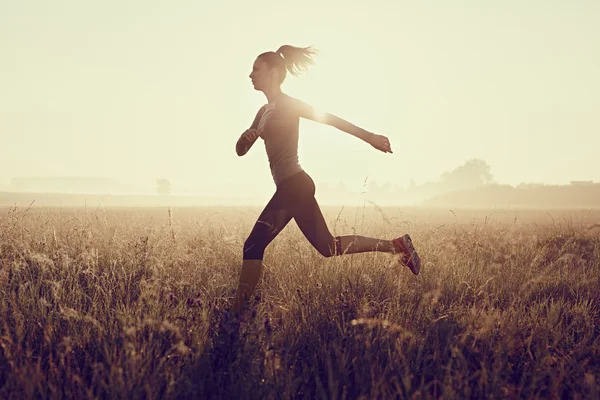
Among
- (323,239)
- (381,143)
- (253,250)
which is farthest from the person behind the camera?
(323,239)

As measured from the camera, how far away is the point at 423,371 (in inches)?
91.6

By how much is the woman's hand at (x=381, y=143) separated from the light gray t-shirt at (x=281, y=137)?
2.20 ft

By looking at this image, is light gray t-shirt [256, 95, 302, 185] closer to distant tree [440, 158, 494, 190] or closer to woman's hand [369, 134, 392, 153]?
woman's hand [369, 134, 392, 153]

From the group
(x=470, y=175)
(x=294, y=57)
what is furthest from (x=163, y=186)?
(x=294, y=57)

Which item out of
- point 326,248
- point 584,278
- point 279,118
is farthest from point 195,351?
point 584,278

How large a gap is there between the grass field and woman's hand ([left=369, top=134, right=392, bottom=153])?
1.14 meters

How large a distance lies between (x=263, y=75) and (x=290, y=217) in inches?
51.5

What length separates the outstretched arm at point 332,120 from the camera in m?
3.57

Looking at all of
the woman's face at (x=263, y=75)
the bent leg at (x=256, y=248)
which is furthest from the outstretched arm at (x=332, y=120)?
the bent leg at (x=256, y=248)

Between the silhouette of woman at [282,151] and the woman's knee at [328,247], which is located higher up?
the silhouette of woman at [282,151]

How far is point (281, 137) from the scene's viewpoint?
11.6 feet

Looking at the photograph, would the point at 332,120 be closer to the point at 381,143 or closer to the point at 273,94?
the point at 381,143

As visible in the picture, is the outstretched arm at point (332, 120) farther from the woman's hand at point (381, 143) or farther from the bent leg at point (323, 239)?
the bent leg at point (323, 239)

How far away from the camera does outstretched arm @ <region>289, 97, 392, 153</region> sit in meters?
3.57
